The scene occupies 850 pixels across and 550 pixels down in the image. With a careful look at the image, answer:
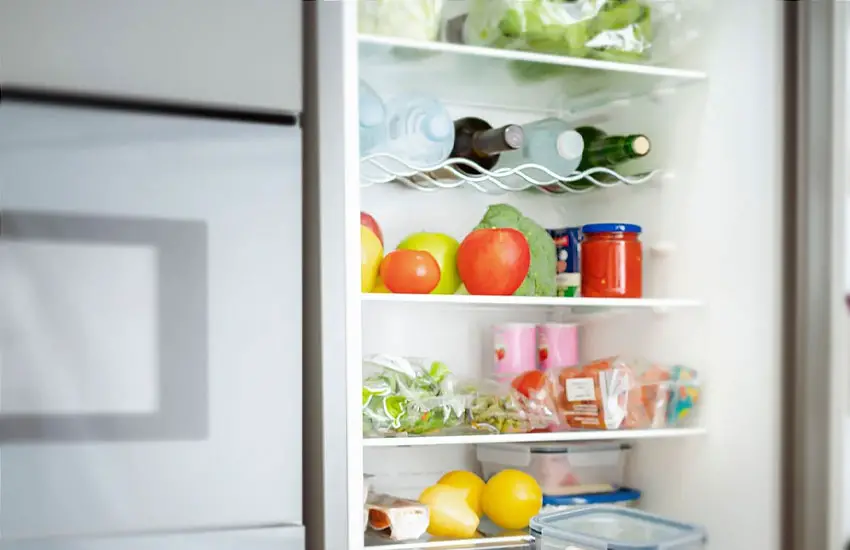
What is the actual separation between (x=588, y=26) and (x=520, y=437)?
0.80 metres

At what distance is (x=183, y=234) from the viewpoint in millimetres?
1382

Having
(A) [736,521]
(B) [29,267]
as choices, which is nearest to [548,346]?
(A) [736,521]

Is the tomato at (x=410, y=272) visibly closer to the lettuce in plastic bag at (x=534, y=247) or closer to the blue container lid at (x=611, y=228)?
the lettuce in plastic bag at (x=534, y=247)

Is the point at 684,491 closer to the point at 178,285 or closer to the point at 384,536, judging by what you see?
the point at 384,536

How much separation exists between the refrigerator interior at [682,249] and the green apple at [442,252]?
15 centimetres

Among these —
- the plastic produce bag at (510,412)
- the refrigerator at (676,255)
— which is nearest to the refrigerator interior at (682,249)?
the refrigerator at (676,255)

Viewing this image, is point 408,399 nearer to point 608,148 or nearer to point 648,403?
point 648,403

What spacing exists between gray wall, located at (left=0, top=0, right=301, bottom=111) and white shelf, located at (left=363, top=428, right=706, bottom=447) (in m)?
0.58

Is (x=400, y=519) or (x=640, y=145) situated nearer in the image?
(x=400, y=519)

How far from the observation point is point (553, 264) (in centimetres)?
185

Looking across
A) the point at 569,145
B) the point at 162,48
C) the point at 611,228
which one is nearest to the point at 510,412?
the point at 611,228

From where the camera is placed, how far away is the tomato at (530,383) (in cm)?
177

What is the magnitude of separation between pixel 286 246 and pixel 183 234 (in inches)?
6.2

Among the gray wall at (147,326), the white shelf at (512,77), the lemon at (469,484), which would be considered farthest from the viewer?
the lemon at (469,484)
